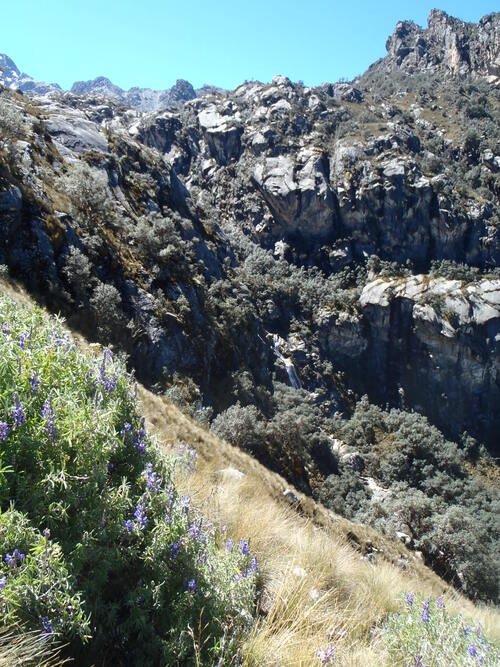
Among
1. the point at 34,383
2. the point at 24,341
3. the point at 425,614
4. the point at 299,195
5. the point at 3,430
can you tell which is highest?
the point at 299,195

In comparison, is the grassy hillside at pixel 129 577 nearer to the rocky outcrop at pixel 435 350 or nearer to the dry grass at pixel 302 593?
the dry grass at pixel 302 593

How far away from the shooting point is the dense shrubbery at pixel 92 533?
1.85 meters

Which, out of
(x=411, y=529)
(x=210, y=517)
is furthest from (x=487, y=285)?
(x=210, y=517)

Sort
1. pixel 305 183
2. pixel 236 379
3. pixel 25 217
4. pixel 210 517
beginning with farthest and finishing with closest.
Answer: pixel 305 183 → pixel 236 379 → pixel 25 217 → pixel 210 517

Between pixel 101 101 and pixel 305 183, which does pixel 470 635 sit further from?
pixel 101 101

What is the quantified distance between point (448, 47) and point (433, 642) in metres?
114

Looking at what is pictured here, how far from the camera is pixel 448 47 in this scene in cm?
8431

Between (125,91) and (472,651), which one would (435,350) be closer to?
(472,651)

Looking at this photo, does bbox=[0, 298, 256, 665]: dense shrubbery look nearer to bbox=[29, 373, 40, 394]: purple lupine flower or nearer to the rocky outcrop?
bbox=[29, 373, 40, 394]: purple lupine flower

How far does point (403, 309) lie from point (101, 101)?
237 ft

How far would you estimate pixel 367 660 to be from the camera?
2693mm

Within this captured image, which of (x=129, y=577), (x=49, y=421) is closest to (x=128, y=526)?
(x=129, y=577)

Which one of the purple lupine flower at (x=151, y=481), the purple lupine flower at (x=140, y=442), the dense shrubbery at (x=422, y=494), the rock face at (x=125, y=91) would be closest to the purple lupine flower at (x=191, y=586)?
the purple lupine flower at (x=151, y=481)

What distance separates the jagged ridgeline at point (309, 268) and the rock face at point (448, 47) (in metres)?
1.62
